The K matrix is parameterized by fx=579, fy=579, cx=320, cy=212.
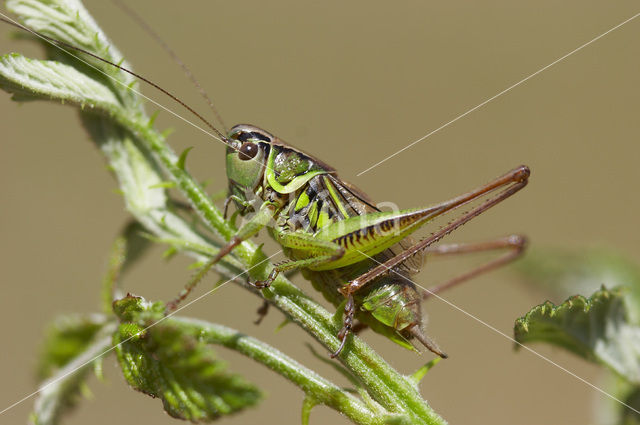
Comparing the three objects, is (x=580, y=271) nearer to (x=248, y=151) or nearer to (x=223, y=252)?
(x=223, y=252)

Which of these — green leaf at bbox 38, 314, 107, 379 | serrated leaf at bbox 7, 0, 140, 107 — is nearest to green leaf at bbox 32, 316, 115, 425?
green leaf at bbox 38, 314, 107, 379

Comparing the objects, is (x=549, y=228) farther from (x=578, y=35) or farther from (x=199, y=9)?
(x=199, y=9)

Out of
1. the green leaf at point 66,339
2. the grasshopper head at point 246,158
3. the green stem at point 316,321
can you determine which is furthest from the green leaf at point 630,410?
the green leaf at point 66,339

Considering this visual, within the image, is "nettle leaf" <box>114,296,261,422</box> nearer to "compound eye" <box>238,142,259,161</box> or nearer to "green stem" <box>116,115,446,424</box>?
"green stem" <box>116,115,446,424</box>

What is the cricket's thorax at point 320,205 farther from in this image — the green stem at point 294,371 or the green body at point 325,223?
the green stem at point 294,371

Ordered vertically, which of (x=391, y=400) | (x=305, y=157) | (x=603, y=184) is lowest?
(x=603, y=184)

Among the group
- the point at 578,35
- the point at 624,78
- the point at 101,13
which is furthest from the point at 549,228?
the point at 101,13
